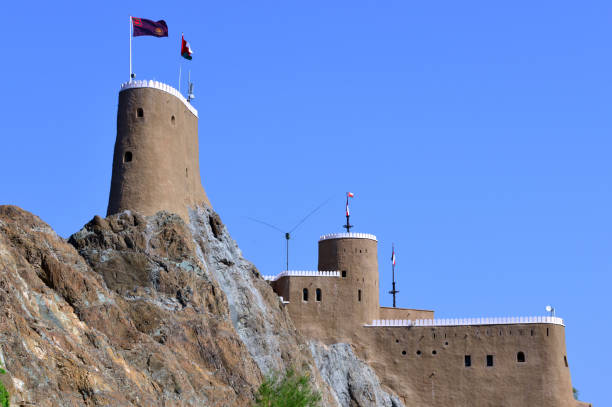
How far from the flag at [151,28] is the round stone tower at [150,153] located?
119 inches

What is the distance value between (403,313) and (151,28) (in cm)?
2983

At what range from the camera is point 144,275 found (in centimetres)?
5372

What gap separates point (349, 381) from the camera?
71.1 m

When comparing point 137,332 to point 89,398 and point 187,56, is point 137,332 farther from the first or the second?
point 187,56

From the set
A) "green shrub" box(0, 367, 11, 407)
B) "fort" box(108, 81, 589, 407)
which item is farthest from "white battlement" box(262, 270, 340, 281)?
"green shrub" box(0, 367, 11, 407)

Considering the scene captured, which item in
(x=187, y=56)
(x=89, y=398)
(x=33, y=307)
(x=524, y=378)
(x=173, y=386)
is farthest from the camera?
(x=524, y=378)

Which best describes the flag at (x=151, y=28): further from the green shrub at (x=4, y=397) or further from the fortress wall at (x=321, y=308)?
the green shrub at (x=4, y=397)

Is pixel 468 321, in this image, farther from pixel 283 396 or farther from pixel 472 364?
pixel 283 396

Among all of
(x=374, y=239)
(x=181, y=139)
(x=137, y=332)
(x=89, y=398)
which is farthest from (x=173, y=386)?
(x=374, y=239)

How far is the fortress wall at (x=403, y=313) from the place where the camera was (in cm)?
7572

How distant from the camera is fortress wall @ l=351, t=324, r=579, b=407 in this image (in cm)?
7025

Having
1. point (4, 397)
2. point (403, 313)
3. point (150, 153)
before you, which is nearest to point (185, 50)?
point (150, 153)

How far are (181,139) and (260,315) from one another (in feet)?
38.5

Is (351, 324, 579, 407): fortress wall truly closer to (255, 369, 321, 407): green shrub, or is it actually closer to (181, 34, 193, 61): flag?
(255, 369, 321, 407): green shrub
